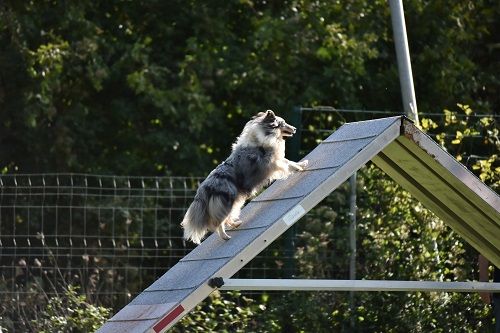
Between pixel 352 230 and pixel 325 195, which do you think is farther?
pixel 352 230

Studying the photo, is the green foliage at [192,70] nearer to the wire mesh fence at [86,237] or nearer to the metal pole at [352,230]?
the wire mesh fence at [86,237]

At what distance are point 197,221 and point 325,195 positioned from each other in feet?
3.76

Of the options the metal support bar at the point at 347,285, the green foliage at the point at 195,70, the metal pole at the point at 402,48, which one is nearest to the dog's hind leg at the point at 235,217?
the metal support bar at the point at 347,285

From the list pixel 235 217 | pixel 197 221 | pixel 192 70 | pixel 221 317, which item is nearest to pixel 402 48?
pixel 221 317

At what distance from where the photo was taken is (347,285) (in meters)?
6.40

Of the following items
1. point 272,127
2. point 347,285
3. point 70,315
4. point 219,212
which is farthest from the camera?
point 70,315

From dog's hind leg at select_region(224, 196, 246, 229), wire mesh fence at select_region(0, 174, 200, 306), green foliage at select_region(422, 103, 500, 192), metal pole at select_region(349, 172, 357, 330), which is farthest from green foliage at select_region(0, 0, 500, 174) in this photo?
dog's hind leg at select_region(224, 196, 246, 229)

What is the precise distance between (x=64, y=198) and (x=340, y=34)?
4181 mm

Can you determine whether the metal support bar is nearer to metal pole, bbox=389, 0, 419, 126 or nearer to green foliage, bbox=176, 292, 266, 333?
green foliage, bbox=176, 292, 266, 333

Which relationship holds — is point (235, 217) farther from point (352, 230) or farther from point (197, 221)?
point (352, 230)

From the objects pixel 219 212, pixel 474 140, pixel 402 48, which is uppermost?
pixel 402 48

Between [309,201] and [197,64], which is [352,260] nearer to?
[309,201]

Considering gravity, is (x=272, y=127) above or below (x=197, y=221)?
above

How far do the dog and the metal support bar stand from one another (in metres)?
0.75
